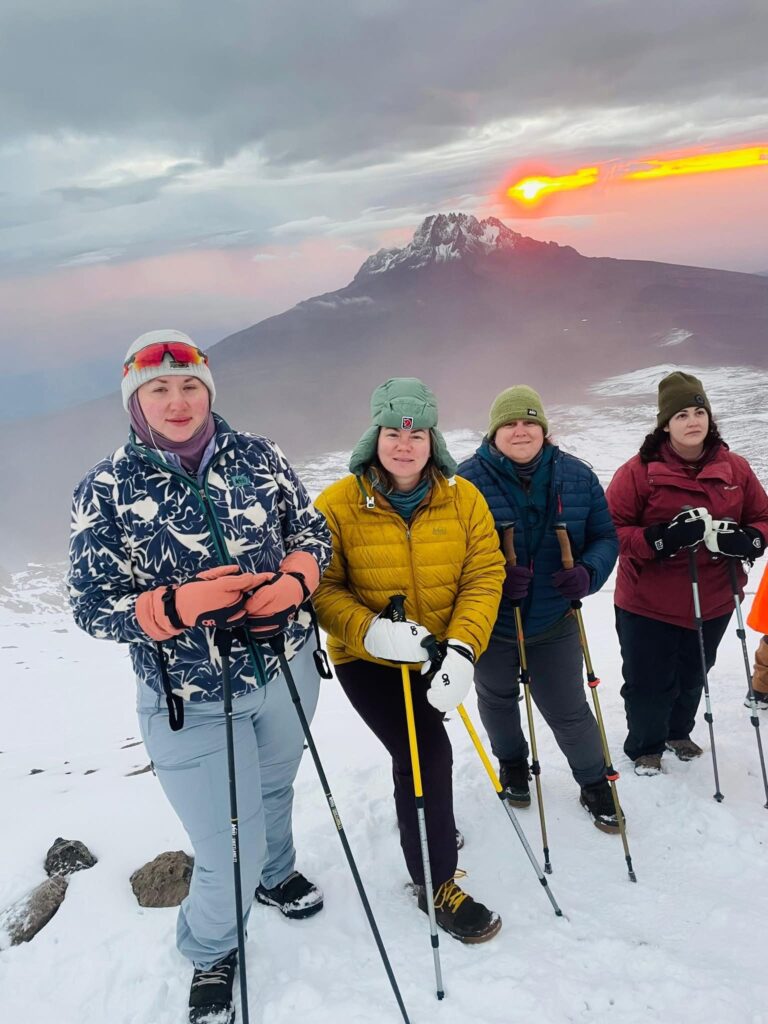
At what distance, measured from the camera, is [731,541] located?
385 cm

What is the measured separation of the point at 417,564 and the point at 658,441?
199cm

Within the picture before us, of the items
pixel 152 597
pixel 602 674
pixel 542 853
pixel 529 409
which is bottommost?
pixel 602 674

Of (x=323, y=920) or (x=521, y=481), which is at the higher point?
(x=521, y=481)

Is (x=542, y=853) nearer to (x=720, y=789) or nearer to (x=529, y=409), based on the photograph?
(x=720, y=789)

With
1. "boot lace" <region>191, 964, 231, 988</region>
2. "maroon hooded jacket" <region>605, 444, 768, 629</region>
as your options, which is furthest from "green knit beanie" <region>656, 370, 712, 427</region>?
"boot lace" <region>191, 964, 231, 988</region>

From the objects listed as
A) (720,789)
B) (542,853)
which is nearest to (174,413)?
(542,853)

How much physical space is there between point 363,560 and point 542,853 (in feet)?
6.69

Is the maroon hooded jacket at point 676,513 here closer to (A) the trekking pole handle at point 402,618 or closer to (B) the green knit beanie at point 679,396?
(B) the green knit beanie at point 679,396

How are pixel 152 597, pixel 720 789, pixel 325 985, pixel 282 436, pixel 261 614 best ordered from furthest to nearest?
1. pixel 282 436
2. pixel 720 789
3. pixel 325 985
4. pixel 261 614
5. pixel 152 597

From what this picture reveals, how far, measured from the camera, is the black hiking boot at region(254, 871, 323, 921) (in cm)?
323

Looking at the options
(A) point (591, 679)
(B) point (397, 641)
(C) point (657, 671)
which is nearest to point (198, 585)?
(B) point (397, 641)

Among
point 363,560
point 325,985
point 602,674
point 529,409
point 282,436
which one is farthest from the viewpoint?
point 282,436

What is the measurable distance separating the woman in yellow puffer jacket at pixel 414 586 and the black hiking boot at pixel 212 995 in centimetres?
96

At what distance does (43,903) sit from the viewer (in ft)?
11.0
